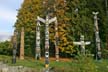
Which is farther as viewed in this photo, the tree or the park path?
the tree

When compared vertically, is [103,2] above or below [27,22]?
above

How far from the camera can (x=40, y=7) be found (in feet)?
150

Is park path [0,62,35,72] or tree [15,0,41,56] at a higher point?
tree [15,0,41,56]

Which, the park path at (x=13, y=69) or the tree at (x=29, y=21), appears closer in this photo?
the park path at (x=13, y=69)

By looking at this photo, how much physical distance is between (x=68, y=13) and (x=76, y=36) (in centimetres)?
329

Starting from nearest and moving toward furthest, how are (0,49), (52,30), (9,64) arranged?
1. (9,64)
2. (52,30)
3. (0,49)

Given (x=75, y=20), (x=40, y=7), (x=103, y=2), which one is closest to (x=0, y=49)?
(x=40, y=7)

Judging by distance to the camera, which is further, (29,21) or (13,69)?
(29,21)

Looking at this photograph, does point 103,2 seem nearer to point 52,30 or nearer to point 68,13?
point 68,13

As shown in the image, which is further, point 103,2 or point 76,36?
point 103,2

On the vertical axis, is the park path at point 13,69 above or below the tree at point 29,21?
below

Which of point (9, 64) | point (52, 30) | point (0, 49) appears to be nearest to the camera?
point (9, 64)

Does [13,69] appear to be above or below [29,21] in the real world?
below

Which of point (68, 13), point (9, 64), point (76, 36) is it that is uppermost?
point (68, 13)
